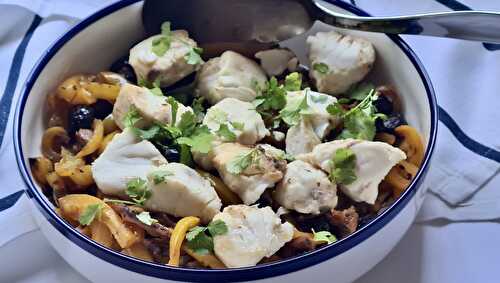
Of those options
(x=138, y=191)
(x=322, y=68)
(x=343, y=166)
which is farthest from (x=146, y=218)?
(x=322, y=68)

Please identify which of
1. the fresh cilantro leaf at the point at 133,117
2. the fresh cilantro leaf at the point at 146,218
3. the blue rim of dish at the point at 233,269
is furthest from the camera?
the fresh cilantro leaf at the point at 133,117

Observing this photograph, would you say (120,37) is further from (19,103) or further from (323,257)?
(323,257)

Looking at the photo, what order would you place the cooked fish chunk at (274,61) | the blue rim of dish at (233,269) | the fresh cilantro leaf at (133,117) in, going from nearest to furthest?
the blue rim of dish at (233,269) → the fresh cilantro leaf at (133,117) → the cooked fish chunk at (274,61)

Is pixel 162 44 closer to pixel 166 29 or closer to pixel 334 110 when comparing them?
pixel 166 29

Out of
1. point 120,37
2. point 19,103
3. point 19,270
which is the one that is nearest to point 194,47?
point 120,37

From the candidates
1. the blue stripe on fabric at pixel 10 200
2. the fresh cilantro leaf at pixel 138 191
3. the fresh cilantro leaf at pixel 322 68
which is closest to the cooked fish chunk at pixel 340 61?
the fresh cilantro leaf at pixel 322 68

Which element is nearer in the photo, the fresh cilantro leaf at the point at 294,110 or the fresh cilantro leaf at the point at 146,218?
the fresh cilantro leaf at the point at 146,218

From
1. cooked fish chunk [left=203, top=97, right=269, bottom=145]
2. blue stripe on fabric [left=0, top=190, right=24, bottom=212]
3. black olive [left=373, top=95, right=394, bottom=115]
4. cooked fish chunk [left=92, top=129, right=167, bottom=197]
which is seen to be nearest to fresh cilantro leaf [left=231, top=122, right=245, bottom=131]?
cooked fish chunk [left=203, top=97, right=269, bottom=145]

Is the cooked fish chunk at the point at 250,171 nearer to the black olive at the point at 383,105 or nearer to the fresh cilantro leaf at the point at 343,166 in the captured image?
the fresh cilantro leaf at the point at 343,166
